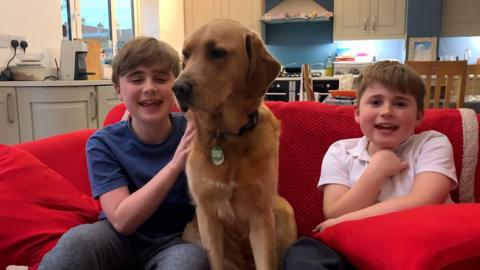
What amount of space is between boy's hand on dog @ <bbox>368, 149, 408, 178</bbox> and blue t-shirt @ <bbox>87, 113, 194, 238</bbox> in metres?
0.60

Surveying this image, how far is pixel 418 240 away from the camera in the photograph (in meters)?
0.86

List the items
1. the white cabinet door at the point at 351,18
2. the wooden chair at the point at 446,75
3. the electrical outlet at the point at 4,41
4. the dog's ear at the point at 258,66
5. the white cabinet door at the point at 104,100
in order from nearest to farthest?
the dog's ear at the point at 258,66 < the wooden chair at the point at 446,75 < the electrical outlet at the point at 4,41 < the white cabinet door at the point at 104,100 < the white cabinet door at the point at 351,18

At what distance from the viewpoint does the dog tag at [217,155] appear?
1133mm

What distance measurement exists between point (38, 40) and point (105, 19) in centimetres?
148

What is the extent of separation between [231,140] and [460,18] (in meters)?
5.50

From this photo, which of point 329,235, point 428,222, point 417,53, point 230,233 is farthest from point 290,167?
point 417,53

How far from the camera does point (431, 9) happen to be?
5.54 meters

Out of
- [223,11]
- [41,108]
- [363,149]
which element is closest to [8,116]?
[41,108]

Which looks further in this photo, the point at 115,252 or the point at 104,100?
the point at 104,100

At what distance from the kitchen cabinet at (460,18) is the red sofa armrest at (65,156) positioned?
17.5ft

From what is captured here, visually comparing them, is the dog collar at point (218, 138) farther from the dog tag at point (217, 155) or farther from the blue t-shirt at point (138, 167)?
the blue t-shirt at point (138, 167)

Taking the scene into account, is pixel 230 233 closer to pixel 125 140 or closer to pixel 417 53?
pixel 125 140

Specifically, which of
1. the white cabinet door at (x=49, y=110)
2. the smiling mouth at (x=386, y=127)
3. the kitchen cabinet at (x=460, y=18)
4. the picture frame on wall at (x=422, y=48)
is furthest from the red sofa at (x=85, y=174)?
the kitchen cabinet at (x=460, y=18)

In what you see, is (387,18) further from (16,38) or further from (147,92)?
(147,92)
